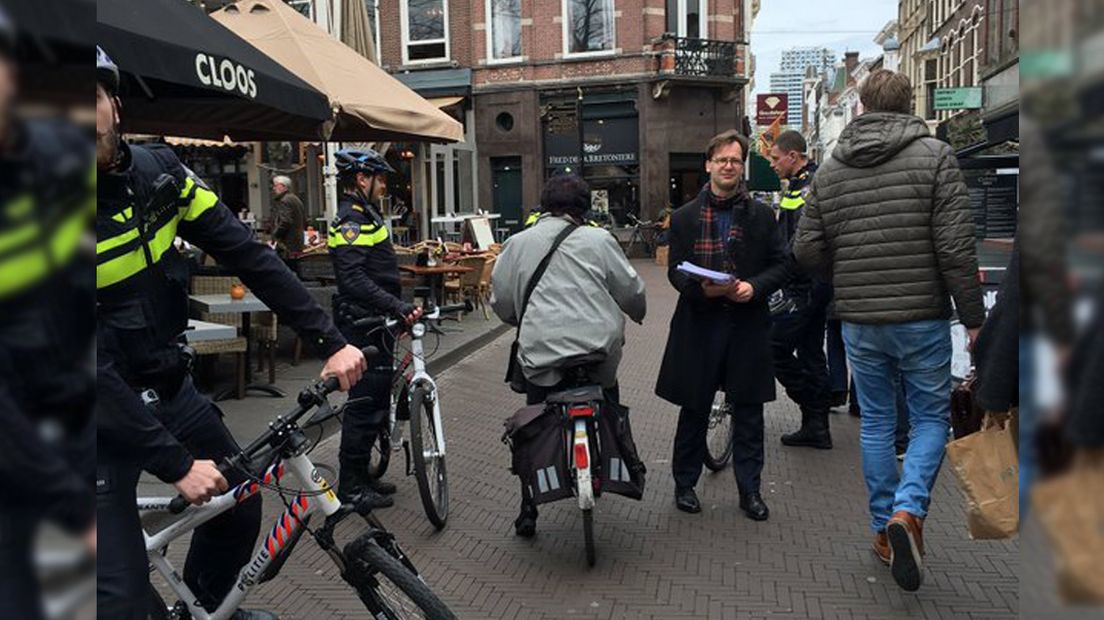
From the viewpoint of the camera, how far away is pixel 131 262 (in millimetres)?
2191

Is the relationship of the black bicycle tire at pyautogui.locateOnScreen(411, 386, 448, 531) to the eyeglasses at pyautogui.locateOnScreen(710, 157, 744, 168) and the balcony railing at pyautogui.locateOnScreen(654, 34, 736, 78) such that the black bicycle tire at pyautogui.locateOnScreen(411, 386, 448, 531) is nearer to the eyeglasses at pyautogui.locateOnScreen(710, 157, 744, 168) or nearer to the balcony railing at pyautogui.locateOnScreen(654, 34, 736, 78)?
the eyeglasses at pyautogui.locateOnScreen(710, 157, 744, 168)

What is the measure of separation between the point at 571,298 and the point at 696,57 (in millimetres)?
22008

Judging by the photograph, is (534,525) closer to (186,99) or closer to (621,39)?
(186,99)

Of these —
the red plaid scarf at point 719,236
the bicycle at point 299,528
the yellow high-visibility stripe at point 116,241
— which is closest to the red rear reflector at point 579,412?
the red plaid scarf at point 719,236

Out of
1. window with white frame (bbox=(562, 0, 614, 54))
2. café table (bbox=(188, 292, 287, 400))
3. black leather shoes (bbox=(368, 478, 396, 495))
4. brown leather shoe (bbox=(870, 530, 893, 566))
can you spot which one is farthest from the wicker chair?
window with white frame (bbox=(562, 0, 614, 54))

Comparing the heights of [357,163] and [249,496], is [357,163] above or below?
above

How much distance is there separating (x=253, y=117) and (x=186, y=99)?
512 mm

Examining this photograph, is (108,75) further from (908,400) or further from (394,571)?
(908,400)

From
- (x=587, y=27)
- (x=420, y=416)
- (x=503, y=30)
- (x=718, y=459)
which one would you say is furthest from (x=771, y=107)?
(x=420, y=416)

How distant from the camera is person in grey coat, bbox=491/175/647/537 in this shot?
4.00 metres

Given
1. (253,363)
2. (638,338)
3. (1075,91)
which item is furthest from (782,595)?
(638,338)

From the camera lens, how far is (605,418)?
3.99 meters

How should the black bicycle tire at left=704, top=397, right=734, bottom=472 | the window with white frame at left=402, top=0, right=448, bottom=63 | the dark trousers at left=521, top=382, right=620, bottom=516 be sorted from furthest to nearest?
1. the window with white frame at left=402, top=0, right=448, bottom=63
2. the black bicycle tire at left=704, top=397, right=734, bottom=472
3. the dark trousers at left=521, top=382, right=620, bottom=516

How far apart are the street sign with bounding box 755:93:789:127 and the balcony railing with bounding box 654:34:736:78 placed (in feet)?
9.88
